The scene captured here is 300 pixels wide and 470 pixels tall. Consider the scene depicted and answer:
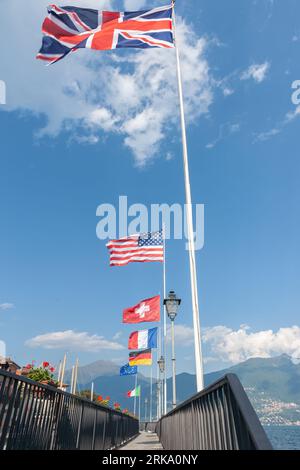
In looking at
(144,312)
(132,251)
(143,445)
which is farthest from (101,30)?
(143,445)

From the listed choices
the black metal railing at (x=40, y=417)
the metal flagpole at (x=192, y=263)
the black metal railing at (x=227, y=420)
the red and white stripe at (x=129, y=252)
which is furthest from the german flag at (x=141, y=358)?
the black metal railing at (x=227, y=420)

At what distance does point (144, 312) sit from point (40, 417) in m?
16.0

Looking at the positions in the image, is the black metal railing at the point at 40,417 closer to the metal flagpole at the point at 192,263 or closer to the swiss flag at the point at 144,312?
the metal flagpole at the point at 192,263

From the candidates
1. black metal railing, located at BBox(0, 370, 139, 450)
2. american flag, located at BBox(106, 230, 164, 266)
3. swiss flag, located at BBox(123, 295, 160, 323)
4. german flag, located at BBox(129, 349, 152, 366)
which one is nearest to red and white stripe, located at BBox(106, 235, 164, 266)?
american flag, located at BBox(106, 230, 164, 266)

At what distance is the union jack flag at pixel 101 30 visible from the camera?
464 inches

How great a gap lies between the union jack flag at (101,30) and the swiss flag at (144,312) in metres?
13.3

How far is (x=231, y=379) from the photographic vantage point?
10.3ft

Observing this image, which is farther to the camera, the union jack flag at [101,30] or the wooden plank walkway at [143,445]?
the wooden plank walkway at [143,445]

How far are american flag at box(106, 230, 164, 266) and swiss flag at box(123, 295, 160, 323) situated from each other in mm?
3091
